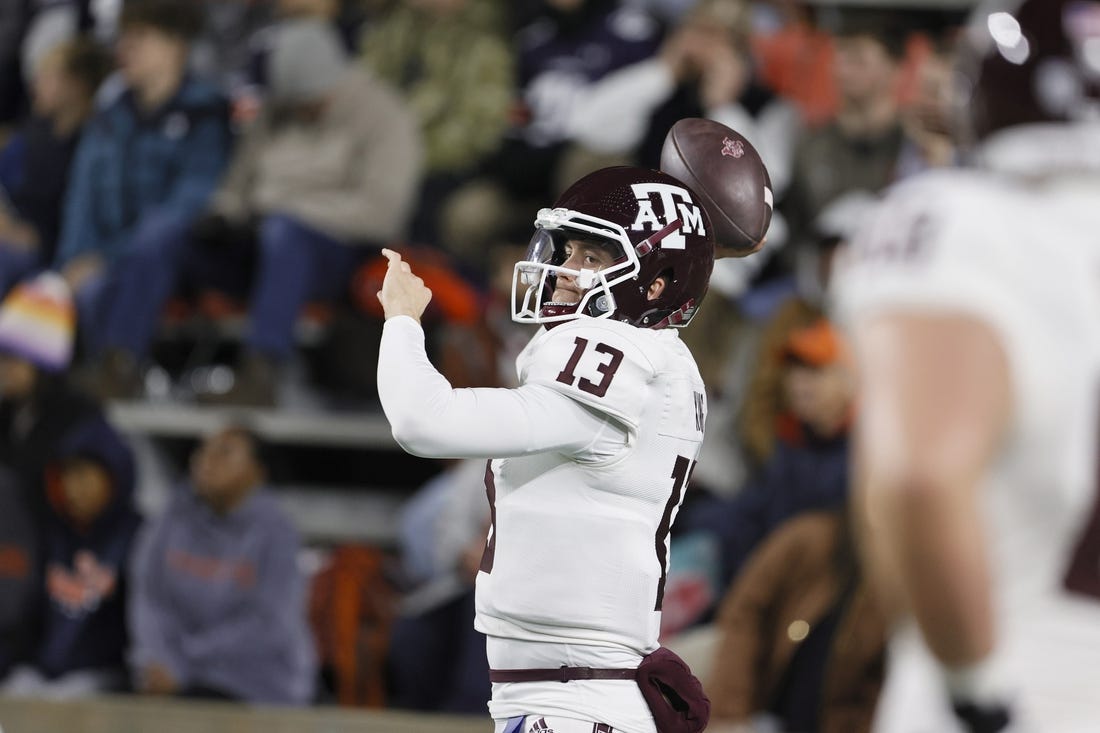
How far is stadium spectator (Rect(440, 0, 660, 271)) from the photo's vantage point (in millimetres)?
8219

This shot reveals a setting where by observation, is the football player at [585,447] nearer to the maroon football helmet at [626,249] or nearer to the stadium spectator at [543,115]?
the maroon football helmet at [626,249]

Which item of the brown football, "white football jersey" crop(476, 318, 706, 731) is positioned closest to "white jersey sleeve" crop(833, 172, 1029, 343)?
"white football jersey" crop(476, 318, 706, 731)

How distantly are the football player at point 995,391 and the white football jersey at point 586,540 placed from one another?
1169 mm

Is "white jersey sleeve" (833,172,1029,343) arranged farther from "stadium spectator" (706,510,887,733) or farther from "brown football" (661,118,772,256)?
"stadium spectator" (706,510,887,733)

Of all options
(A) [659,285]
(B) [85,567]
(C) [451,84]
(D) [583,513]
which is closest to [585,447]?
(D) [583,513]

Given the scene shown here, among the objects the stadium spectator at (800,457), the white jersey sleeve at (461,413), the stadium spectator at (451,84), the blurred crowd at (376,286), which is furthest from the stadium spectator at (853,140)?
the white jersey sleeve at (461,413)

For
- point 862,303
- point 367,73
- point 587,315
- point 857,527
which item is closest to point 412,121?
point 367,73

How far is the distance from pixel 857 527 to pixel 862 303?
11.8ft

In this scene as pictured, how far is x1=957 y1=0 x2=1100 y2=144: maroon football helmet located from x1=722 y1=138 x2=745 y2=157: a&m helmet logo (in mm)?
1677

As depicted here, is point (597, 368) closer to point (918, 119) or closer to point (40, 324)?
point (918, 119)

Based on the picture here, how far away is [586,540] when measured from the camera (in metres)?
3.37

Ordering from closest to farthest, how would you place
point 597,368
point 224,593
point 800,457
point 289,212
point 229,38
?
point 597,368
point 800,457
point 224,593
point 289,212
point 229,38

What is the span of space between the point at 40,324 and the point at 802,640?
4.13m

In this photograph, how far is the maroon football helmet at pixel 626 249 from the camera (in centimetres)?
347
